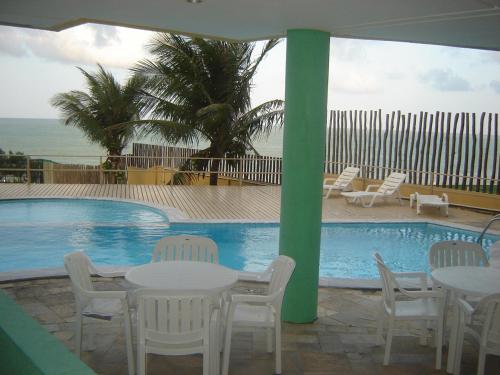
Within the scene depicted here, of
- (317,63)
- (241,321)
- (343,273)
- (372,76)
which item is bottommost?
(343,273)

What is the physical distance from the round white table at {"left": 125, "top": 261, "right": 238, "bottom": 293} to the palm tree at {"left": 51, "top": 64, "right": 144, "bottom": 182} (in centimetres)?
1415

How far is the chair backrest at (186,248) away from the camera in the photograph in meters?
4.32

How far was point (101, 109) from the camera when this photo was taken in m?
17.9

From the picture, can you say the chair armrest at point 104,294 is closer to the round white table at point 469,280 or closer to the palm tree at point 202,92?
the round white table at point 469,280

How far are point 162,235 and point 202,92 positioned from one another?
7194 mm

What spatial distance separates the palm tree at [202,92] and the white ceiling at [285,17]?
10524 millimetres

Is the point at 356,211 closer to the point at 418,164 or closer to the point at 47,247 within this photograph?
the point at 418,164

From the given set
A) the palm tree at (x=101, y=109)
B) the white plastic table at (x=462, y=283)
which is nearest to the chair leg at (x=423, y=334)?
the white plastic table at (x=462, y=283)

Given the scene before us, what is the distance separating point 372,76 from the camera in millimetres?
23016

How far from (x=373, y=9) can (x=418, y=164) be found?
34.6 feet

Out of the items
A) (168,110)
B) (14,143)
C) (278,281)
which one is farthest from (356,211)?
(14,143)

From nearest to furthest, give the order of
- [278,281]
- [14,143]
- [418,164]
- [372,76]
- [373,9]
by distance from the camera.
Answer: [373,9] < [278,281] < [418,164] < [372,76] < [14,143]

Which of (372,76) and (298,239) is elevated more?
(372,76)

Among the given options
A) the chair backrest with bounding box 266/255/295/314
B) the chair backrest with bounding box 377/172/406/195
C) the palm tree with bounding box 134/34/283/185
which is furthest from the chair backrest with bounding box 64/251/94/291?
the palm tree with bounding box 134/34/283/185
